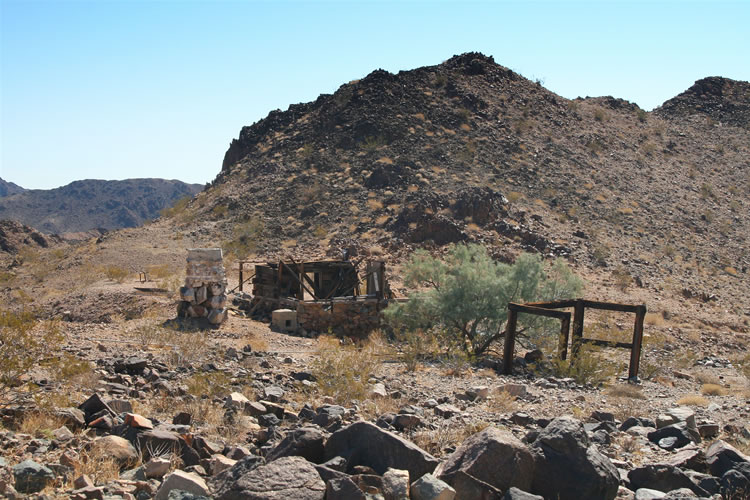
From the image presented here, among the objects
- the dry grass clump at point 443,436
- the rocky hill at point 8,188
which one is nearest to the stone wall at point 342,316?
the dry grass clump at point 443,436

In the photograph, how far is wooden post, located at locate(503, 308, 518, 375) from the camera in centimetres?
1273

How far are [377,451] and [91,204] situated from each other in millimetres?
117422

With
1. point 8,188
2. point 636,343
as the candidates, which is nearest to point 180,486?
point 636,343

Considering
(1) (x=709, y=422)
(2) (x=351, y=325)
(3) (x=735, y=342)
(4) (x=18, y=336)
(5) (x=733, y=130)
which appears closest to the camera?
(4) (x=18, y=336)

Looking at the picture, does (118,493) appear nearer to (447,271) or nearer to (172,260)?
(447,271)

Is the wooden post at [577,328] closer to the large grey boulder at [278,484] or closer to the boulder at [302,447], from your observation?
the boulder at [302,447]

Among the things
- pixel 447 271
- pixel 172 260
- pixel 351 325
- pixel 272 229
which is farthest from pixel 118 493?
pixel 272 229

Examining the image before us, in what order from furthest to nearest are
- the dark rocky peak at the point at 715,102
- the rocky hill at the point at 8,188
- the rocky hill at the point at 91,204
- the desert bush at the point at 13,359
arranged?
the rocky hill at the point at 8,188 < the rocky hill at the point at 91,204 < the dark rocky peak at the point at 715,102 < the desert bush at the point at 13,359

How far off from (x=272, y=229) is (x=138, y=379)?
84.8 feet

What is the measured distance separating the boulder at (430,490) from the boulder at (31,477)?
3.06 meters

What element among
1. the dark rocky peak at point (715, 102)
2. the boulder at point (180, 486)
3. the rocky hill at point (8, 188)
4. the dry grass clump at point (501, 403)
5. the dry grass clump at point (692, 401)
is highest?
the dark rocky peak at point (715, 102)

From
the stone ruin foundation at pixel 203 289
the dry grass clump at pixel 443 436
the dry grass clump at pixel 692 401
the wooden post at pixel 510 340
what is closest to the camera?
the dry grass clump at pixel 443 436

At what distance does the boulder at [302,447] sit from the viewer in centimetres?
605

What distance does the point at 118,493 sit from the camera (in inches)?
212
